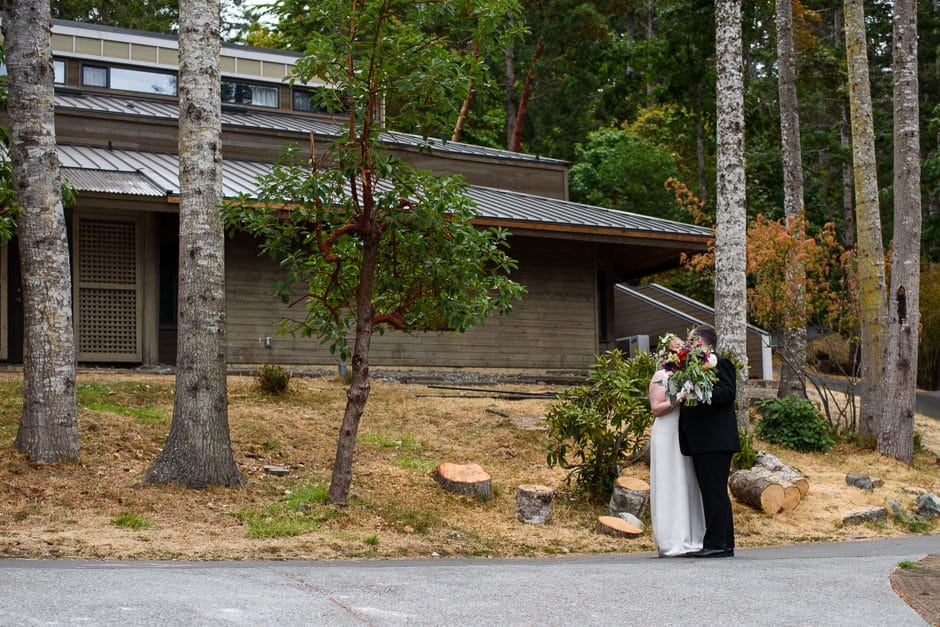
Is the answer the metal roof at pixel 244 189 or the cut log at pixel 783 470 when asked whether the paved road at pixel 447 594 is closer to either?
the cut log at pixel 783 470

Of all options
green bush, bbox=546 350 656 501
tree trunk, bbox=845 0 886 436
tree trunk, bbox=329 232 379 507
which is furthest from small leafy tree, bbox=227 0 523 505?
tree trunk, bbox=845 0 886 436

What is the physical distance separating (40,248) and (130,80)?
53.0ft

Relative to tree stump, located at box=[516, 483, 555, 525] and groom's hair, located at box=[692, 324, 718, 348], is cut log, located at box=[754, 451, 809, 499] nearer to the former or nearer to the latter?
tree stump, located at box=[516, 483, 555, 525]

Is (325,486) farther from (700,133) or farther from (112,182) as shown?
(700,133)

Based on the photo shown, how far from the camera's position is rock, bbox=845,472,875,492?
13.9m

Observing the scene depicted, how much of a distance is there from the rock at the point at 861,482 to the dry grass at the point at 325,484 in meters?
0.21

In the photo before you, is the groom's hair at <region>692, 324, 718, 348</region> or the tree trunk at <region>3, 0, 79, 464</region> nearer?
the groom's hair at <region>692, 324, 718, 348</region>

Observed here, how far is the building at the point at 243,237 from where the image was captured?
17938mm

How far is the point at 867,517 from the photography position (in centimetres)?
1245

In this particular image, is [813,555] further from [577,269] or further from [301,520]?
[577,269]

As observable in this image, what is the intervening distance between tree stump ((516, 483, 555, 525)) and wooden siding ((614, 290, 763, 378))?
13.4m

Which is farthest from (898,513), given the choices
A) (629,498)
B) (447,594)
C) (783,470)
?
(447,594)

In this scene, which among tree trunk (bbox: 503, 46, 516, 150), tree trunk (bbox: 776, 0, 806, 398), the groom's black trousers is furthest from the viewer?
tree trunk (bbox: 503, 46, 516, 150)

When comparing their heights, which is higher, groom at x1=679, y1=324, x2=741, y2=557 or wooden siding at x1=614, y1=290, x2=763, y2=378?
wooden siding at x1=614, y1=290, x2=763, y2=378
